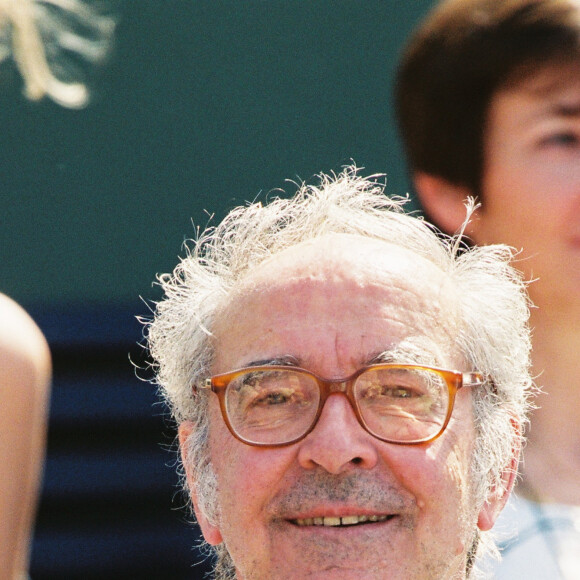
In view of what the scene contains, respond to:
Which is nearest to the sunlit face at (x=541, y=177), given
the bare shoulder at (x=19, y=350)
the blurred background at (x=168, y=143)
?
the blurred background at (x=168, y=143)

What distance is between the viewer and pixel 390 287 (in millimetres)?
2045

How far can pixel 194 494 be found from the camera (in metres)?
2.18

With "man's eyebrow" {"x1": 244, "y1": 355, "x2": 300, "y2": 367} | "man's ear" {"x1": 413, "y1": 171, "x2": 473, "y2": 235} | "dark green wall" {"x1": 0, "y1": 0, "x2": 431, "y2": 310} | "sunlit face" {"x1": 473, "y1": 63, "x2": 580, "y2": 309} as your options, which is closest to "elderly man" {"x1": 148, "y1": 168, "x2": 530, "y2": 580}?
"man's eyebrow" {"x1": 244, "y1": 355, "x2": 300, "y2": 367}

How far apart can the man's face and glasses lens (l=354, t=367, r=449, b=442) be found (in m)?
0.02

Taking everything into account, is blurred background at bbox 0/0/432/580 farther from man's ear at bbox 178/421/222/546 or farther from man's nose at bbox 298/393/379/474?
man's nose at bbox 298/393/379/474

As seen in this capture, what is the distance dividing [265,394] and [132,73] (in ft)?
5.36

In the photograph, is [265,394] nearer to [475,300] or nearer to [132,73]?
[475,300]

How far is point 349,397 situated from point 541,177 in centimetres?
79

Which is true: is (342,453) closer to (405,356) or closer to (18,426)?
(405,356)

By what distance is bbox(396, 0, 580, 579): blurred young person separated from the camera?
7.75ft

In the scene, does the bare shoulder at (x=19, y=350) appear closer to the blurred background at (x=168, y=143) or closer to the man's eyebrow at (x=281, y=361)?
the man's eyebrow at (x=281, y=361)

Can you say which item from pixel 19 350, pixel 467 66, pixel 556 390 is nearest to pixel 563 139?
pixel 467 66

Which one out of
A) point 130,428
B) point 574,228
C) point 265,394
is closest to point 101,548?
point 130,428

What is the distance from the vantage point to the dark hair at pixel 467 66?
7.80 ft
